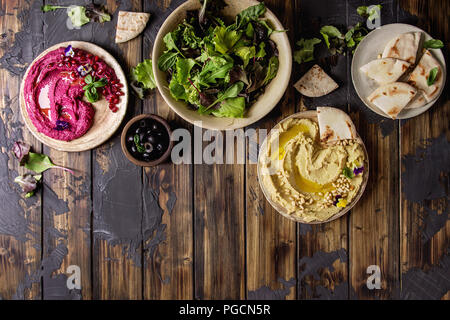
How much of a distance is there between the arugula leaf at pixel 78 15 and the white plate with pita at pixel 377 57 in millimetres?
1151

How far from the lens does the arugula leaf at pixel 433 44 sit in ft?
4.35

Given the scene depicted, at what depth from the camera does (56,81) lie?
142 cm

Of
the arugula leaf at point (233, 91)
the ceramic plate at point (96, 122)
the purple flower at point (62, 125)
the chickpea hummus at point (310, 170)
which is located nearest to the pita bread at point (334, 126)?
the chickpea hummus at point (310, 170)

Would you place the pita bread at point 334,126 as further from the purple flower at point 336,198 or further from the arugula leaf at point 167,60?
the arugula leaf at point 167,60

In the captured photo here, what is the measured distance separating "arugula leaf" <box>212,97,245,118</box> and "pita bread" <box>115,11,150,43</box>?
1.72 feet

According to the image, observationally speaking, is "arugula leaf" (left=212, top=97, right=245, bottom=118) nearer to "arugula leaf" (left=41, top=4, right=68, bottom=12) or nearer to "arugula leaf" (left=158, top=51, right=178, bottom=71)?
"arugula leaf" (left=158, top=51, right=178, bottom=71)

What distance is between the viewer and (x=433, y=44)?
4.38 feet

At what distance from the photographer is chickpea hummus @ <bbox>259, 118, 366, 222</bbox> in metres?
1.36

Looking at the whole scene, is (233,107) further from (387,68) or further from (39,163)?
(39,163)

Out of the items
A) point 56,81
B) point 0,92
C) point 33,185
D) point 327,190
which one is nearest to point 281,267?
point 327,190

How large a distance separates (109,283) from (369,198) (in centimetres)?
121

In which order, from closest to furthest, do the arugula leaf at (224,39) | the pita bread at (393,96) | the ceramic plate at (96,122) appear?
the arugula leaf at (224,39) < the pita bread at (393,96) < the ceramic plate at (96,122)

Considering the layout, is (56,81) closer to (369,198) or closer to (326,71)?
(326,71)

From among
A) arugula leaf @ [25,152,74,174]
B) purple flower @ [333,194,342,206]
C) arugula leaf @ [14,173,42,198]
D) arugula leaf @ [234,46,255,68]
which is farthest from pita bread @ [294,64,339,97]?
arugula leaf @ [14,173,42,198]
